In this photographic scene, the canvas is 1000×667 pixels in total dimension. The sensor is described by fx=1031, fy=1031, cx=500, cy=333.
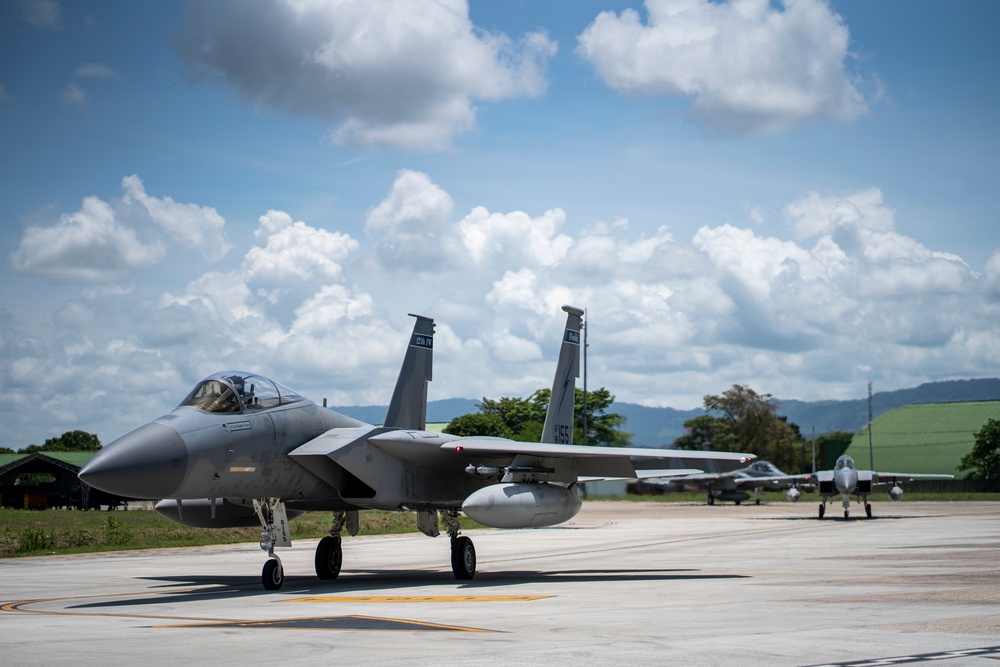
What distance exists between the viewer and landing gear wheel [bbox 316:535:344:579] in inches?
651

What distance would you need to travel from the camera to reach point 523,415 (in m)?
95.4

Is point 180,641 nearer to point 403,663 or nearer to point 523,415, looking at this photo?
point 403,663

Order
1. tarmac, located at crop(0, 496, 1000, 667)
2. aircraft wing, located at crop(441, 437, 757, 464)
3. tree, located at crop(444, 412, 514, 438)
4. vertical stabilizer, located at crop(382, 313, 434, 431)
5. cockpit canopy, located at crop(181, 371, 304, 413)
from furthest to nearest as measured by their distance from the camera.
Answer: tree, located at crop(444, 412, 514, 438)
vertical stabilizer, located at crop(382, 313, 434, 431)
aircraft wing, located at crop(441, 437, 757, 464)
cockpit canopy, located at crop(181, 371, 304, 413)
tarmac, located at crop(0, 496, 1000, 667)

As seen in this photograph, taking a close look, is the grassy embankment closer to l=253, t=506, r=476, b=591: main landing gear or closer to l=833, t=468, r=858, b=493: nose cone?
l=253, t=506, r=476, b=591: main landing gear

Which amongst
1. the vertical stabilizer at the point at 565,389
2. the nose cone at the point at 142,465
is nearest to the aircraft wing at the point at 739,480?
the vertical stabilizer at the point at 565,389

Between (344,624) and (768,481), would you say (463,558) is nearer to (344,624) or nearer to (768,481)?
(344,624)

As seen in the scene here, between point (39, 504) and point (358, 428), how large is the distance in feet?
153

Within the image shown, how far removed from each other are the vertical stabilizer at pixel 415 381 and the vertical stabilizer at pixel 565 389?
2521 mm

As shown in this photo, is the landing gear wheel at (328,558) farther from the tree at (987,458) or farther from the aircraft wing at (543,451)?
the tree at (987,458)

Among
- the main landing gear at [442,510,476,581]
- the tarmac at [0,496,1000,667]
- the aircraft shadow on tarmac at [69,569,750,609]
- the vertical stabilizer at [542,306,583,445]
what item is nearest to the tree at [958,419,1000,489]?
the tarmac at [0,496,1000,667]

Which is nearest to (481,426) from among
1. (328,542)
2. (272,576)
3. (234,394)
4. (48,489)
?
(48,489)

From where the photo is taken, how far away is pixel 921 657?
7371 millimetres

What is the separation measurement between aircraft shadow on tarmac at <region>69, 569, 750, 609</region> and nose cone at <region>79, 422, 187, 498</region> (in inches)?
72.5

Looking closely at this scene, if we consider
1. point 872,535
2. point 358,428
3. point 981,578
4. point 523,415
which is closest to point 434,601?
point 358,428
